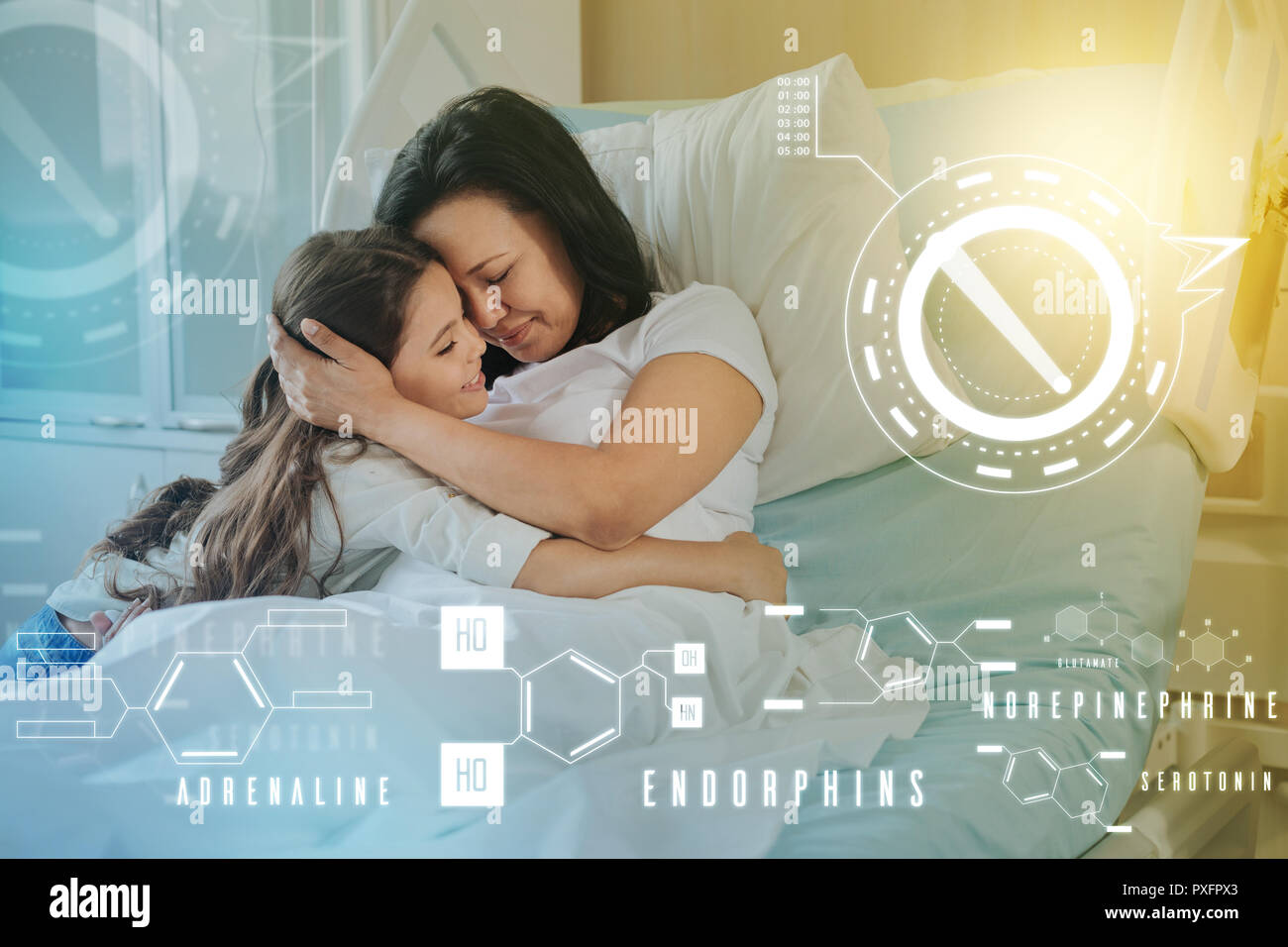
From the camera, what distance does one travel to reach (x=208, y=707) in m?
0.57

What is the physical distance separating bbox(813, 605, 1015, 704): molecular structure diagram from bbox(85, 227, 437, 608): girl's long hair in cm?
35

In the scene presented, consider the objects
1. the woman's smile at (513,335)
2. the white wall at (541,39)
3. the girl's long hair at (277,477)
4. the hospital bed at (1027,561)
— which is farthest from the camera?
the white wall at (541,39)

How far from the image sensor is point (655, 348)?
0.75 meters

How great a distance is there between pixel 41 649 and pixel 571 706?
37 centimetres

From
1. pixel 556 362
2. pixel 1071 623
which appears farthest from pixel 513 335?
pixel 1071 623

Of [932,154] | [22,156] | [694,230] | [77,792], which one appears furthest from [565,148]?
[77,792]

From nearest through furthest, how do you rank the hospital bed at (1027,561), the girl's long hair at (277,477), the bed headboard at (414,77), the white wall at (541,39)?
the hospital bed at (1027,561)
the girl's long hair at (277,477)
the bed headboard at (414,77)
the white wall at (541,39)

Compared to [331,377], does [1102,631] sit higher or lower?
lower

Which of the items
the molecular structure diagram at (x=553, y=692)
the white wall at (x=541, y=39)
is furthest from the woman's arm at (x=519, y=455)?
A: the white wall at (x=541, y=39)

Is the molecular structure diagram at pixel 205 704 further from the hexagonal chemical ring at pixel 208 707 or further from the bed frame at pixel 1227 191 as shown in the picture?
the bed frame at pixel 1227 191

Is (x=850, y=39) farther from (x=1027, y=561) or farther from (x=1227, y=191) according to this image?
(x=1027, y=561)

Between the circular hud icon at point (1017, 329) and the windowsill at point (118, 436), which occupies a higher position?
the circular hud icon at point (1017, 329)

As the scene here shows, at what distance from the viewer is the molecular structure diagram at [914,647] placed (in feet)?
2.02

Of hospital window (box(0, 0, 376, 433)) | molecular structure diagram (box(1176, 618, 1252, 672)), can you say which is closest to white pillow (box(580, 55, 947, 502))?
molecular structure diagram (box(1176, 618, 1252, 672))
